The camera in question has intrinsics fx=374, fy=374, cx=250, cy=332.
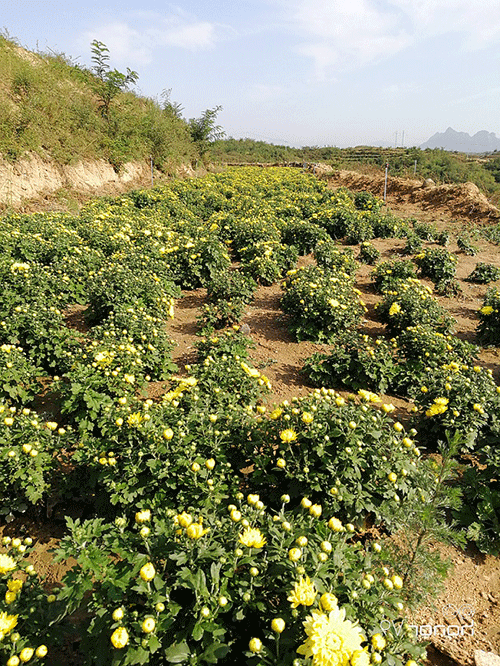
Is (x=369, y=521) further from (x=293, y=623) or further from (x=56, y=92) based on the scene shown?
(x=56, y=92)

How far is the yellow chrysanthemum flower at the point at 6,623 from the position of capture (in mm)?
1570

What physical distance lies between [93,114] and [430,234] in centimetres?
1375

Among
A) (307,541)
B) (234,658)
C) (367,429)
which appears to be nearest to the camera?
(234,658)

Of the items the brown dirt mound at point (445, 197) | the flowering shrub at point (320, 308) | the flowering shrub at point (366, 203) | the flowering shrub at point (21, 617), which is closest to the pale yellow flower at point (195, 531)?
the flowering shrub at point (21, 617)

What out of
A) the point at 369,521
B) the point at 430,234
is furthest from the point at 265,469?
the point at 430,234

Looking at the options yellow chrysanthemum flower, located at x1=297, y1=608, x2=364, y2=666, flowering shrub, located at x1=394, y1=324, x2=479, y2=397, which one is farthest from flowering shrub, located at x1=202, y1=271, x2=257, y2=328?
yellow chrysanthemum flower, located at x1=297, y1=608, x2=364, y2=666

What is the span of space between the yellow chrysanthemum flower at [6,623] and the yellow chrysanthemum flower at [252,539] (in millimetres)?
1019

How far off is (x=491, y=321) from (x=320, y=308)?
2.55m

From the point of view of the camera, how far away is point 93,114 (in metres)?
15.2

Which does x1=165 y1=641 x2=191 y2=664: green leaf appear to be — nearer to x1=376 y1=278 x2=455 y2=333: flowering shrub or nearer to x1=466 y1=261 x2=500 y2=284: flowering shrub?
x1=376 y1=278 x2=455 y2=333: flowering shrub

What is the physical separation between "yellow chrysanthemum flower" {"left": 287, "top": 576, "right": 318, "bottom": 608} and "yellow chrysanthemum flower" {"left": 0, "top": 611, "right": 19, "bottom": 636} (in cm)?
119

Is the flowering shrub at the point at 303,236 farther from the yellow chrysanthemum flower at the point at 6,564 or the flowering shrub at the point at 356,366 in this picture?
the yellow chrysanthemum flower at the point at 6,564

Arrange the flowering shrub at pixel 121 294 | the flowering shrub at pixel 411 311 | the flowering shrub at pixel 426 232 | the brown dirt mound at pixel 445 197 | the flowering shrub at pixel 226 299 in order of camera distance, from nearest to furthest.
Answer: the flowering shrub at pixel 121 294 → the flowering shrub at pixel 411 311 → the flowering shrub at pixel 226 299 → the flowering shrub at pixel 426 232 → the brown dirt mound at pixel 445 197

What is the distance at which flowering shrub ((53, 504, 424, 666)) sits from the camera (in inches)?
58.0
